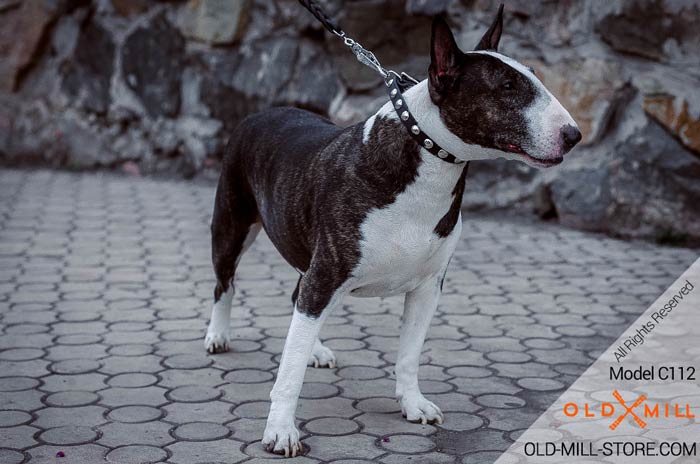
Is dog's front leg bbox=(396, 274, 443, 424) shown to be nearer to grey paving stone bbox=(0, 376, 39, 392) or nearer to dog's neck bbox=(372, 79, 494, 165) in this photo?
dog's neck bbox=(372, 79, 494, 165)

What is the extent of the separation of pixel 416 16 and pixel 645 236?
2211mm

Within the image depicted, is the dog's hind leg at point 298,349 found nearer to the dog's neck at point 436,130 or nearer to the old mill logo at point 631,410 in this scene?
the dog's neck at point 436,130

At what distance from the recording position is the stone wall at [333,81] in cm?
664

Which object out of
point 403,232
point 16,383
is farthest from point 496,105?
point 16,383

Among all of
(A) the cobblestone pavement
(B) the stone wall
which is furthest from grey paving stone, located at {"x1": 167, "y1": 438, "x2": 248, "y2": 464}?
(B) the stone wall

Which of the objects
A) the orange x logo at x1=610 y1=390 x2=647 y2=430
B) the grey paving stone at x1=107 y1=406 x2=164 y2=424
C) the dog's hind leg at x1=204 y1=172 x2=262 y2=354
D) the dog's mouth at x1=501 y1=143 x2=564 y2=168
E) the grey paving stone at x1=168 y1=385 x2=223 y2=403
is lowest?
the grey paving stone at x1=107 y1=406 x2=164 y2=424

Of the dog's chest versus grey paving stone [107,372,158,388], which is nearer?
the dog's chest

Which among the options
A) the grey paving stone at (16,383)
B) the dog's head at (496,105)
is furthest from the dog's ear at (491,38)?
the grey paving stone at (16,383)

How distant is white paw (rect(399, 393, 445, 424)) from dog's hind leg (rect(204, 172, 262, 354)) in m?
1.03

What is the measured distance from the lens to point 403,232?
3439 millimetres

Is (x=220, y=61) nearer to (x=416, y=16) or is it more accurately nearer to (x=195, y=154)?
(x=195, y=154)

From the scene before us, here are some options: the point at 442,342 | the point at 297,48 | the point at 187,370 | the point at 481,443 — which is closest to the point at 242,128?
the point at 187,370

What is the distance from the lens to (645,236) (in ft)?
22.2

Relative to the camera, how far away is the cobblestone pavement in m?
3.66
